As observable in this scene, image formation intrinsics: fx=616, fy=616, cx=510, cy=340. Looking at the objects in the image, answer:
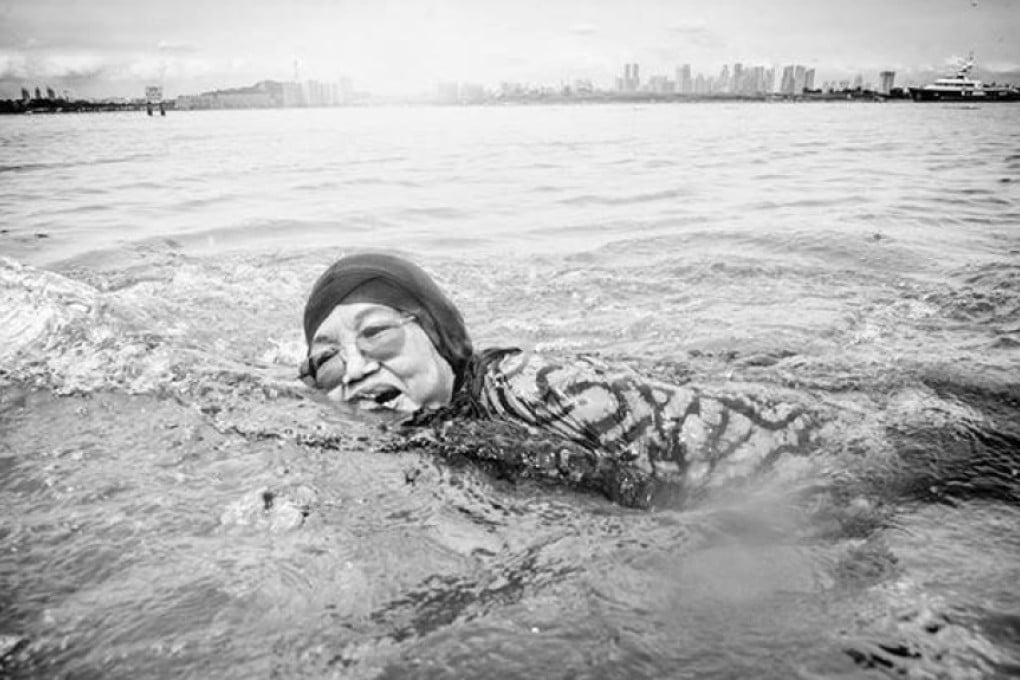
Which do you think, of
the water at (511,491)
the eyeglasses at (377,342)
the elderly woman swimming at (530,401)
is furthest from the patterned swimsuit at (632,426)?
the eyeglasses at (377,342)

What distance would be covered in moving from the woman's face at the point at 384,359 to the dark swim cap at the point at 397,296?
4cm

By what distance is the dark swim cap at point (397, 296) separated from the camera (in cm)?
334

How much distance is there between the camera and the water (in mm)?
1984

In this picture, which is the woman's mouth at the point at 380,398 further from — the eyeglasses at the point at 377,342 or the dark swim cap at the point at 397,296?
the dark swim cap at the point at 397,296

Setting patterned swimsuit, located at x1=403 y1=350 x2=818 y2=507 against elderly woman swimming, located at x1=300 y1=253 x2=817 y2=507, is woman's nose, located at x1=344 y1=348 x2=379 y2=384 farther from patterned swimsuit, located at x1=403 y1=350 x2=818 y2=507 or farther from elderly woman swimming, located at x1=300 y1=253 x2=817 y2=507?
patterned swimsuit, located at x1=403 y1=350 x2=818 y2=507

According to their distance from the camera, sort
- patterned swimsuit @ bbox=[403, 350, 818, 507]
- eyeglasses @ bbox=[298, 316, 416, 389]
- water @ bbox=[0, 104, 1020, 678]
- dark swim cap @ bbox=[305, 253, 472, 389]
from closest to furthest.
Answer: water @ bbox=[0, 104, 1020, 678], patterned swimsuit @ bbox=[403, 350, 818, 507], eyeglasses @ bbox=[298, 316, 416, 389], dark swim cap @ bbox=[305, 253, 472, 389]

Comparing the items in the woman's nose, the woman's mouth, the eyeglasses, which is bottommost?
the woman's mouth

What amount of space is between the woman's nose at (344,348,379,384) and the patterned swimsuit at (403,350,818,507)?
0.65 metres

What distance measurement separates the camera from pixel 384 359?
326cm

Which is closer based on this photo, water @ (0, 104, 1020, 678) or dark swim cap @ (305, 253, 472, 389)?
water @ (0, 104, 1020, 678)

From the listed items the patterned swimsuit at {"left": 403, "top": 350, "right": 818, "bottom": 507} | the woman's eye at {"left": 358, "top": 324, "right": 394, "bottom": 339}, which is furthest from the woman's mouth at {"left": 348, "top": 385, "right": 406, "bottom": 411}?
the patterned swimsuit at {"left": 403, "top": 350, "right": 818, "bottom": 507}

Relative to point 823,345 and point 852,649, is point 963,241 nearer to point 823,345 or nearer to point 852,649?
point 823,345

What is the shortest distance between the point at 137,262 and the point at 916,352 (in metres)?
8.87

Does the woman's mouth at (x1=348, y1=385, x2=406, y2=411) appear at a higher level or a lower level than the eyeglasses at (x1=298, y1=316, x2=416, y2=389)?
lower
